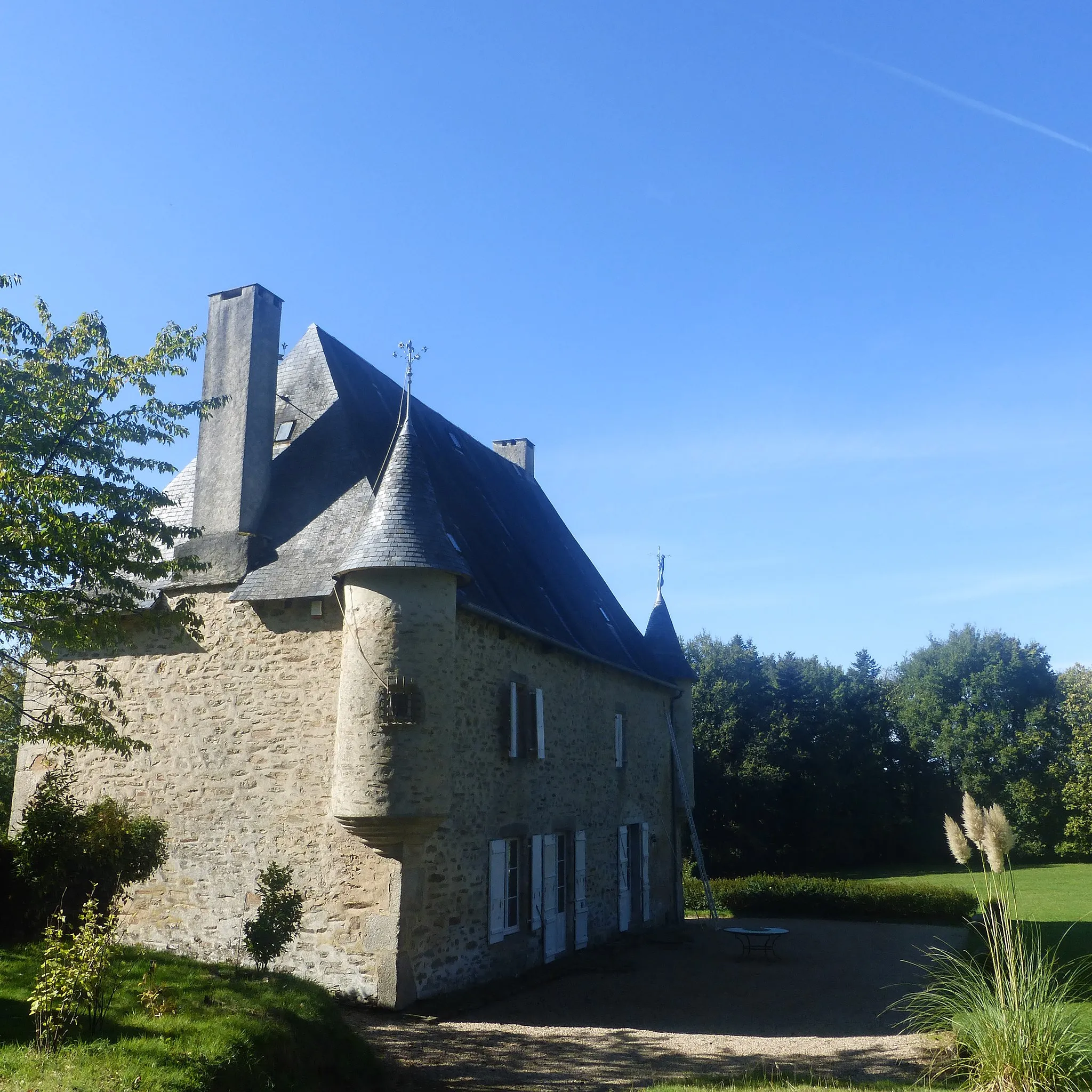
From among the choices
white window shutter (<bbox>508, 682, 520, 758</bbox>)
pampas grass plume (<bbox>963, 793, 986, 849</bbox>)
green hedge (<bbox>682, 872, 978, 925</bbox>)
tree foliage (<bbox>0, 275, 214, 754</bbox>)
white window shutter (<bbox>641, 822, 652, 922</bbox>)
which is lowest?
green hedge (<bbox>682, 872, 978, 925</bbox>)

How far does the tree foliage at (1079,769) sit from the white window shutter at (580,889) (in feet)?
98.1

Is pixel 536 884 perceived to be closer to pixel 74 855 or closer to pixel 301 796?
pixel 301 796

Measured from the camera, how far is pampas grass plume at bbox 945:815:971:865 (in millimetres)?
7820

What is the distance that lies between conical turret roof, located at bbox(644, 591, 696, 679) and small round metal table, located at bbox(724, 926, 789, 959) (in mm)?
5835

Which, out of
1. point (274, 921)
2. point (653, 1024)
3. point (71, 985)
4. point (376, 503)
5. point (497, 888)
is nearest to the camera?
point (71, 985)

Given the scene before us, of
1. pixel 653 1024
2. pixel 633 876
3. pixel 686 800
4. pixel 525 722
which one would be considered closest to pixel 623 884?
pixel 633 876

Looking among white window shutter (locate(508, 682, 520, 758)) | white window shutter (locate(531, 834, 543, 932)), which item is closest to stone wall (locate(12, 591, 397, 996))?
white window shutter (locate(508, 682, 520, 758))

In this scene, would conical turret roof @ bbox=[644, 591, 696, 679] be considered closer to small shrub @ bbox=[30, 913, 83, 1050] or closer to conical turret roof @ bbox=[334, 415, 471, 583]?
conical turret roof @ bbox=[334, 415, 471, 583]

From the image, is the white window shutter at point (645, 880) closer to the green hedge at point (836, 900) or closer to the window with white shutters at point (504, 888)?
the green hedge at point (836, 900)

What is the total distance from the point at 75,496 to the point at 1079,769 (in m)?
40.5

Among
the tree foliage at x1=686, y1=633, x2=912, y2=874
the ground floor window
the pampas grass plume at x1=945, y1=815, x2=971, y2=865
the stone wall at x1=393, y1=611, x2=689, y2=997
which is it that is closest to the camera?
the pampas grass plume at x1=945, y1=815, x2=971, y2=865

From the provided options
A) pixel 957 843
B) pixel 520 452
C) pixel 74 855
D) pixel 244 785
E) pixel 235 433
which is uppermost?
pixel 520 452

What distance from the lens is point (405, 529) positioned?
11.1m

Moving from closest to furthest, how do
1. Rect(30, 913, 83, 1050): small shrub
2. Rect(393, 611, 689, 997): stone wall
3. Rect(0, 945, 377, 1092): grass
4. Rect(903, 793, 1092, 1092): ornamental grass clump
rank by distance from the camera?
Rect(0, 945, 377, 1092): grass < Rect(30, 913, 83, 1050): small shrub < Rect(903, 793, 1092, 1092): ornamental grass clump < Rect(393, 611, 689, 997): stone wall
